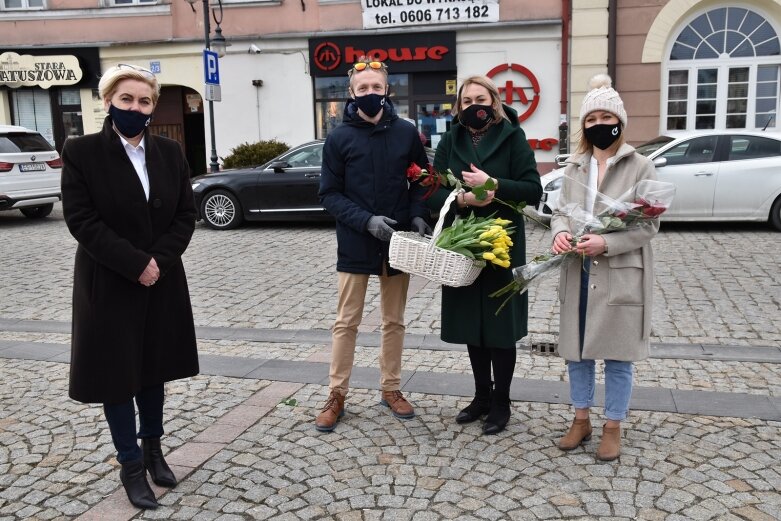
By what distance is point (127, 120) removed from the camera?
3.27 m

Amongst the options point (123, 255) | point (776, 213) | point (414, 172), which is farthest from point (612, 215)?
point (776, 213)

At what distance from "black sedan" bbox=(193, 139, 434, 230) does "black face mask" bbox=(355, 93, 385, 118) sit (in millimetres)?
8090

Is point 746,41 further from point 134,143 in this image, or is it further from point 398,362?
point 134,143

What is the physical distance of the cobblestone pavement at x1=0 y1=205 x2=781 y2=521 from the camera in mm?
3314

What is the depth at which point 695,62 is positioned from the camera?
52.7 ft

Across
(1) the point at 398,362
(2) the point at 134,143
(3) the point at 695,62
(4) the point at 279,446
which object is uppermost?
(3) the point at 695,62

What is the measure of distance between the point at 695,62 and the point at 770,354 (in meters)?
12.3

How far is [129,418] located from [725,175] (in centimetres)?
970

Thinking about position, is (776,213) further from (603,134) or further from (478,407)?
(603,134)

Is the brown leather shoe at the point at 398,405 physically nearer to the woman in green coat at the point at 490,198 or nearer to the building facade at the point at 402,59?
the woman in green coat at the point at 490,198

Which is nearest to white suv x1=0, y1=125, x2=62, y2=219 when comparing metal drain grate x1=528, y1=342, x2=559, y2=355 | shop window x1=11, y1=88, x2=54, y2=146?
shop window x1=11, y1=88, x2=54, y2=146

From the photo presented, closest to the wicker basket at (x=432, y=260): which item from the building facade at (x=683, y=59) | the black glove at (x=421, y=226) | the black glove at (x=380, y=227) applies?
the black glove at (x=380, y=227)

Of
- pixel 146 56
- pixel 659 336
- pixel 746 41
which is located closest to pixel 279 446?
pixel 659 336

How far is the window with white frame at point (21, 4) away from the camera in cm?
1905
